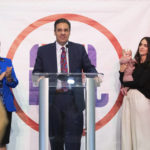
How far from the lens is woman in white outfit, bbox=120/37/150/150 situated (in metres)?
3.26

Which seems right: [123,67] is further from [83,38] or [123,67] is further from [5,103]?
[5,103]

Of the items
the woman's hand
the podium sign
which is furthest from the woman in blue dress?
the woman's hand

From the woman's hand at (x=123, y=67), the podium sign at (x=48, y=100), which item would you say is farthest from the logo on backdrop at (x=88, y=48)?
the podium sign at (x=48, y=100)

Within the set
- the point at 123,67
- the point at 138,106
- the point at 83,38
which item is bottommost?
the point at 138,106

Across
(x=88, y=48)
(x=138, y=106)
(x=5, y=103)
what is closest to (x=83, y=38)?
(x=88, y=48)

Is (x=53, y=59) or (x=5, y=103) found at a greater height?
(x=53, y=59)

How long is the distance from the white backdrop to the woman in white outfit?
0.90ft

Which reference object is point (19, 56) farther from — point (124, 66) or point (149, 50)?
point (149, 50)

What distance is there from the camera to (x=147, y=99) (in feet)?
10.8

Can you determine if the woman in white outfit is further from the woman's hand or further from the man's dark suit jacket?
the man's dark suit jacket

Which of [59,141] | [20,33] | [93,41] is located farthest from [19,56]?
[59,141]

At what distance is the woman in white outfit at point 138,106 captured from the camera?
3256 mm

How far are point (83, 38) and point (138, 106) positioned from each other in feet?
3.68

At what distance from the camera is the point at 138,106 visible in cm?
325
